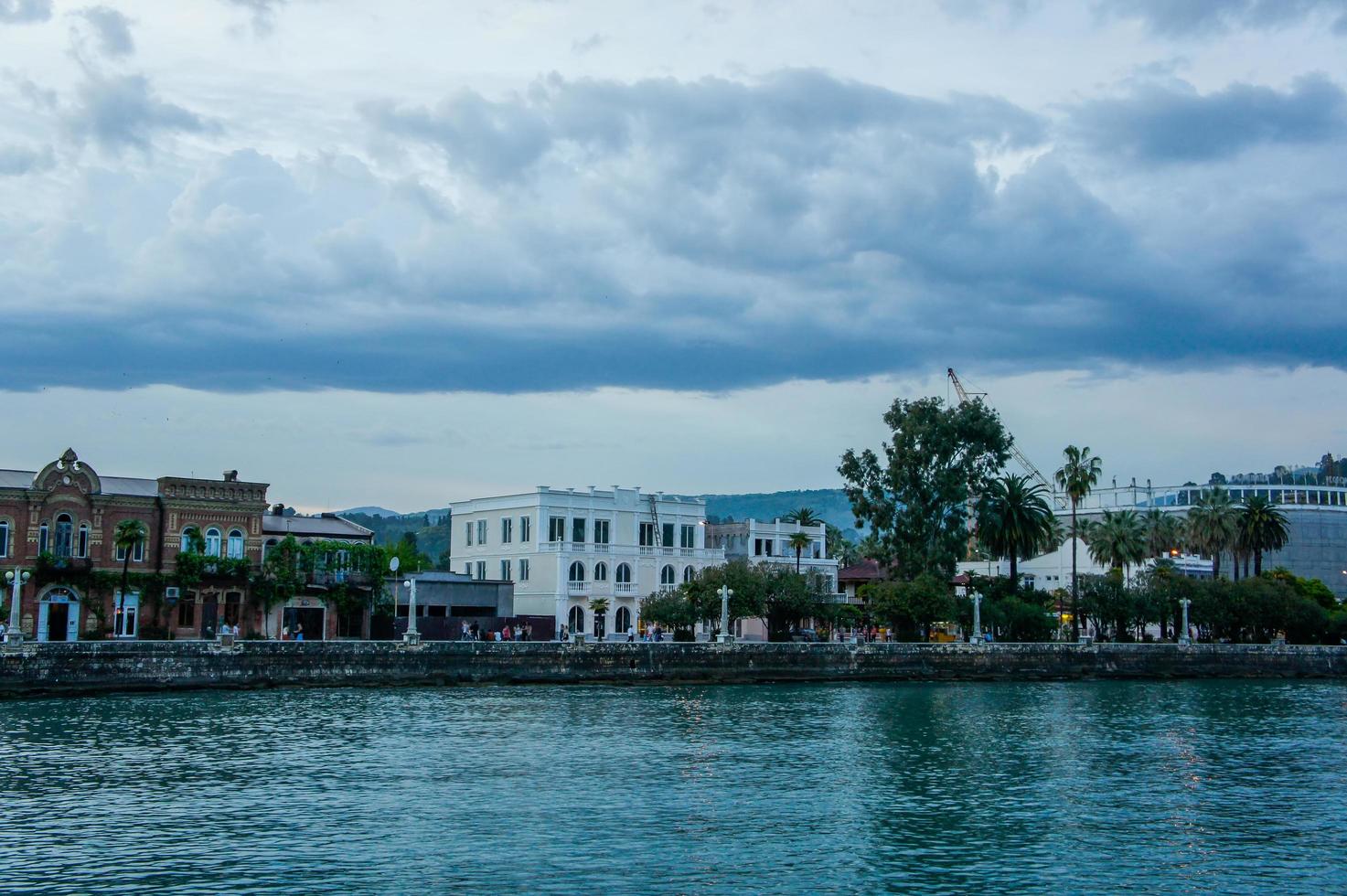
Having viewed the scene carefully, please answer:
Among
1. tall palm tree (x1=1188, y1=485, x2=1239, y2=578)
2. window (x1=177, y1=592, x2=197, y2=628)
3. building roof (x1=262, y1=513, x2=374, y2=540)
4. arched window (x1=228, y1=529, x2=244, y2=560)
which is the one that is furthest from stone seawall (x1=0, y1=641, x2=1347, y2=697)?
tall palm tree (x1=1188, y1=485, x2=1239, y2=578)

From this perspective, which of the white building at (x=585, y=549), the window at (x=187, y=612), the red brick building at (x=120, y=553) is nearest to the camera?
the red brick building at (x=120, y=553)

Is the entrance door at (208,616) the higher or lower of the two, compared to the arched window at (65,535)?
lower

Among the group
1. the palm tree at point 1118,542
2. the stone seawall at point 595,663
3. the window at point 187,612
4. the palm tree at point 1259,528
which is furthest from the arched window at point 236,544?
the palm tree at point 1259,528

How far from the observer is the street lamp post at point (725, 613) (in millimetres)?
80938

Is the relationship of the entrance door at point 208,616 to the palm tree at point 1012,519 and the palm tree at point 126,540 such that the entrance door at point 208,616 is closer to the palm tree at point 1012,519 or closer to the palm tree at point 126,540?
the palm tree at point 126,540

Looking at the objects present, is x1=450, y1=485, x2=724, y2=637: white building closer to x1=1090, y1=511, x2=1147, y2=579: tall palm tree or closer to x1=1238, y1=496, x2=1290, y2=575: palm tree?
x1=1090, y1=511, x2=1147, y2=579: tall palm tree

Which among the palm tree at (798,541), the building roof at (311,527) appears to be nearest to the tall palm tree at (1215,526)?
the palm tree at (798,541)

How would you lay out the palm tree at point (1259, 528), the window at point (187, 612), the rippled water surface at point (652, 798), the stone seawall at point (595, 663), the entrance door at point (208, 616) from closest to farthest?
1. the rippled water surface at point (652, 798)
2. the stone seawall at point (595, 663)
3. the window at point (187, 612)
4. the entrance door at point (208, 616)
5. the palm tree at point (1259, 528)

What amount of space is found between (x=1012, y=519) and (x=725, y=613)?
93.2ft

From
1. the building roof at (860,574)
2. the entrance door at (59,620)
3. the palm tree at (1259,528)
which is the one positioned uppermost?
the palm tree at (1259,528)

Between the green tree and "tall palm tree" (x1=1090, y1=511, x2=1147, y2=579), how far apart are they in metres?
25.0

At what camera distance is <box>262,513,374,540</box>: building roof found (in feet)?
307

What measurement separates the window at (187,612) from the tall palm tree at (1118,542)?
71.7 metres

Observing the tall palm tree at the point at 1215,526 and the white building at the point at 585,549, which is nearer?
the white building at the point at 585,549
